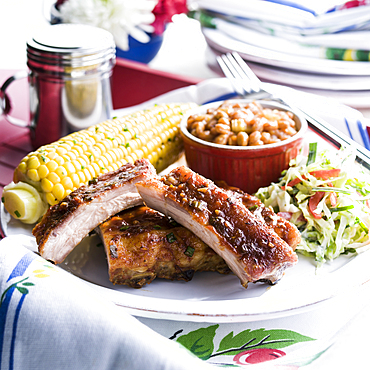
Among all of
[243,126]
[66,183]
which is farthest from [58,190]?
[243,126]

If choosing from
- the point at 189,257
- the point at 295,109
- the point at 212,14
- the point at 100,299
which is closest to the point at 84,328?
the point at 100,299

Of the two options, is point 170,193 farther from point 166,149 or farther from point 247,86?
point 247,86

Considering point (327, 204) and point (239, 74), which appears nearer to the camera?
point (327, 204)

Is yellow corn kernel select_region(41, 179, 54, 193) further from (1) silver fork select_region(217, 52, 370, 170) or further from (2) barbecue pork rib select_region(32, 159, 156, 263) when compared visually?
(1) silver fork select_region(217, 52, 370, 170)

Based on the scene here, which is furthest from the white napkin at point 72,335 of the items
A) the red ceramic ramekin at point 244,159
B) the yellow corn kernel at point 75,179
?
the red ceramic ramekin at point 244,159

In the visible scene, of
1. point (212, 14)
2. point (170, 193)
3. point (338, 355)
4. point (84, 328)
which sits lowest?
point (338, 355)

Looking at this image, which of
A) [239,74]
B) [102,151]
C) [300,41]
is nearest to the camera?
[102,151]

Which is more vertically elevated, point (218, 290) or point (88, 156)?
point (88, 156)

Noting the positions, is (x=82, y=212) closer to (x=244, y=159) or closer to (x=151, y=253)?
(x=151, y=253)
